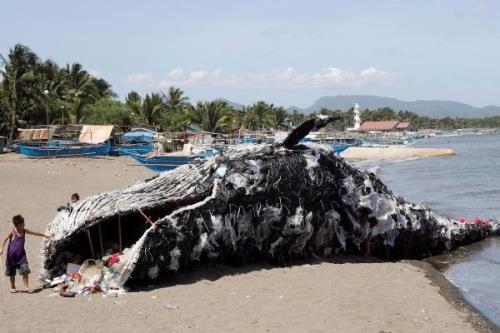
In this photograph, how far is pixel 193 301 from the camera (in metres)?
9.12

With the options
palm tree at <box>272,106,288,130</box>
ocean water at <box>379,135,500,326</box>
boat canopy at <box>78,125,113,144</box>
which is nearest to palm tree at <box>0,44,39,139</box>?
boat canopy at <box>78,125,113,144</box>

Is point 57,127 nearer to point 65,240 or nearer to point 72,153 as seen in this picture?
point 72,153

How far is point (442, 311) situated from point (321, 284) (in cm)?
205

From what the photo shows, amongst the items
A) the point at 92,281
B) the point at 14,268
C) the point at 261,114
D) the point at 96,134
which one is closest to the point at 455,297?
the point at 92,281

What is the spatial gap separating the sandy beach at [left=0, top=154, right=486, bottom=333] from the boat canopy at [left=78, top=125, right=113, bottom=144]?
3560 centimetres

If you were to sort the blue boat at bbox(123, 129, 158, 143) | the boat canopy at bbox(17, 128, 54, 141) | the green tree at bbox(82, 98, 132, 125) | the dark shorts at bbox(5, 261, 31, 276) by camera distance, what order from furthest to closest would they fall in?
the green tree at bbox(82, 98, 132, 125) < the blue boat at bbox(123, 129, 158, 143) < the boat canopy at bbox(17, 128, 54, 141) < the dark shorts at bbox(5, 261, 31, 276)

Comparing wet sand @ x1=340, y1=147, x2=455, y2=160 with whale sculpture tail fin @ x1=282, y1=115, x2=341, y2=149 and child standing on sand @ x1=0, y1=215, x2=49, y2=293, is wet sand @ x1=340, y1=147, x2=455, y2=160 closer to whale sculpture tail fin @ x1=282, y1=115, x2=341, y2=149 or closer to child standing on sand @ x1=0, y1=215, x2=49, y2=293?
whale sculpture tail fin @ x1=282, y1=115, x2=341, y2=149

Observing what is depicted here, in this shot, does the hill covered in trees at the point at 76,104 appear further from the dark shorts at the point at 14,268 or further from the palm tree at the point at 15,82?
the dark shorts at the point at 14,268

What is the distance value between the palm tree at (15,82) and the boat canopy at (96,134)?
24.0 feet

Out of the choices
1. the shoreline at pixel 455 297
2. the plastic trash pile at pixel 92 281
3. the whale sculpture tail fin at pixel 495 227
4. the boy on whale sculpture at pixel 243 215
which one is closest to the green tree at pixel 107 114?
the whale sculpture tail fin at pixel 495 227

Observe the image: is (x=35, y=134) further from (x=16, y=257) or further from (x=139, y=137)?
(x=16, y=257)

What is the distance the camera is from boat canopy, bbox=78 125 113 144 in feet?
155

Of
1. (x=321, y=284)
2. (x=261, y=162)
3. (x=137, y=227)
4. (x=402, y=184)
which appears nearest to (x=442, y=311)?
(x=321, y=284)

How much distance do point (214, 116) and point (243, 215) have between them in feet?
186
